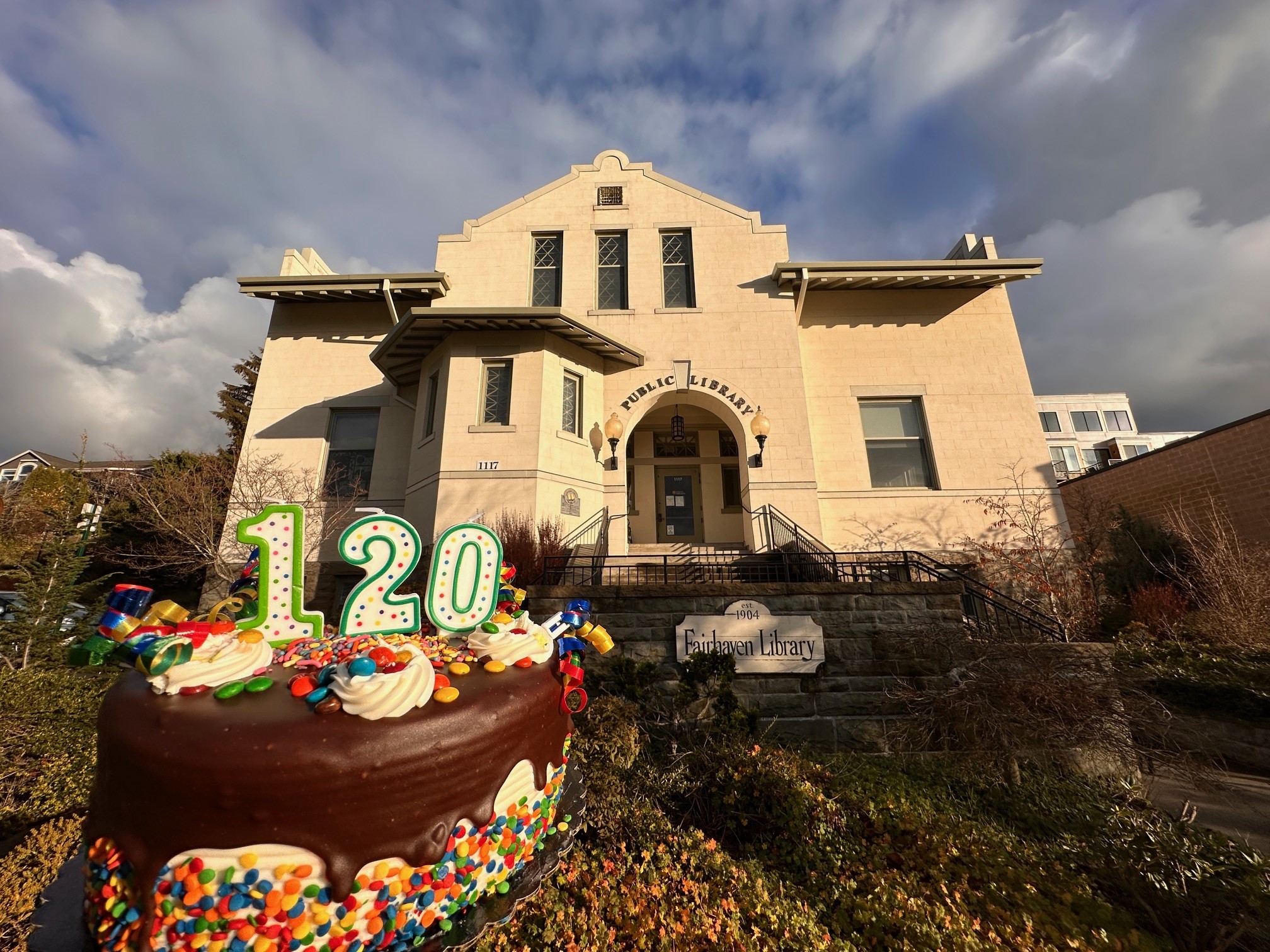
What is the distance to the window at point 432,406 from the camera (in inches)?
468

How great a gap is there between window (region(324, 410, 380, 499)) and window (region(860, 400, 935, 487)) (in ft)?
43.5

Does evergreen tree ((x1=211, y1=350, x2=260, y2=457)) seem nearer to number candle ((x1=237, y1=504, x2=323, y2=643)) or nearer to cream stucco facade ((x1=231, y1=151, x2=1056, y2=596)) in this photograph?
cream stucco facade ((x1=231, y1=151, x2=1056, y2=596))

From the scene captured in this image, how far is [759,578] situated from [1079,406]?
60.6 m

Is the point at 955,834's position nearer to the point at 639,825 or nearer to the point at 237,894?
the point at 639,825

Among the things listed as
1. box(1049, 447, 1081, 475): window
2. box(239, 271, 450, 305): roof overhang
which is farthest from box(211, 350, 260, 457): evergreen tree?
box(1049, 447, 1081, 475): window

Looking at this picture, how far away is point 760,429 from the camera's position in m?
11.5

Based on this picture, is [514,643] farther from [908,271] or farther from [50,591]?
[908,271]

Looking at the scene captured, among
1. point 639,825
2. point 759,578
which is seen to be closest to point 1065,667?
point 759,578

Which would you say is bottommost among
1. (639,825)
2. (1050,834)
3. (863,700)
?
(1050,834)

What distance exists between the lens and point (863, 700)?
723 cm

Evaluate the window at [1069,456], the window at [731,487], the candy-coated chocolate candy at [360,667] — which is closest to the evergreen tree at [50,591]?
the candy-coated chocolate candy at [360,667]

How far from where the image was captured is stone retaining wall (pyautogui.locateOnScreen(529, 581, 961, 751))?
718cm

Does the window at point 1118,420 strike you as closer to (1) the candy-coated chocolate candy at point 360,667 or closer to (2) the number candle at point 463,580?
Answer: (2) the number candle at point 463,580

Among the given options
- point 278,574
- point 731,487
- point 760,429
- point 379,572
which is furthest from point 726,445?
point 278,574
